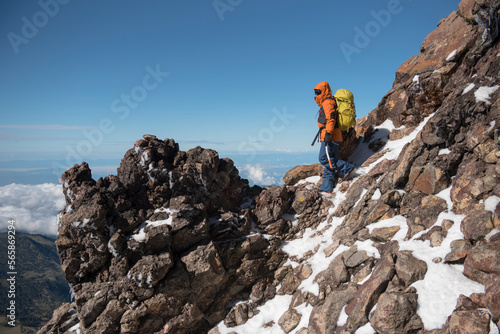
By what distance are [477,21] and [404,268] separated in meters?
17.7

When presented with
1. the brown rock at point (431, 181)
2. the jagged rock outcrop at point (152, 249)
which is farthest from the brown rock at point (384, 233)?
the jagged rock outcrop at point (152, 249)

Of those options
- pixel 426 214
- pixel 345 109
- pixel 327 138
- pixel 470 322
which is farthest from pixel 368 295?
pixel 345 109

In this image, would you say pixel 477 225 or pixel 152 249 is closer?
pixel 477 225

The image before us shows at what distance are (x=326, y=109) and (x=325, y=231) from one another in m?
8.91

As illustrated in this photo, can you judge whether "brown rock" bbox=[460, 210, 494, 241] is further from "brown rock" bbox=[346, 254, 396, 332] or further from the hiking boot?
the hiking boot

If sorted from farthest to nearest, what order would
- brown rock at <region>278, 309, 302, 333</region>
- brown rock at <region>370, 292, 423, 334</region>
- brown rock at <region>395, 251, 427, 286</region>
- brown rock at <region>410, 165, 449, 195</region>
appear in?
1. brown rock at <region>278, 309, 302, 333</region>
2. brown rock at <region>410, 165, 449, 195</region>
3. brown rock at <region>395, 251, 427, 286</region>
4. brown rock at <region>370, 292, 423, 334</region>

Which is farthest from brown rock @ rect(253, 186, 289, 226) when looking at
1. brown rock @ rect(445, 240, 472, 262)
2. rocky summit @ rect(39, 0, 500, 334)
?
brown rock @ rect(445, 240, 472, 262)

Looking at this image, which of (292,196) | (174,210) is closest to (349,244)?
(292,196)

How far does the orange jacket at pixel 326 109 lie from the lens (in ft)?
60.3

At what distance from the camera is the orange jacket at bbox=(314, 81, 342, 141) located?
60.3 ft

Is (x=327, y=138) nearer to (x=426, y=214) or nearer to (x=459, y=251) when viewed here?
(x=426, y=214)

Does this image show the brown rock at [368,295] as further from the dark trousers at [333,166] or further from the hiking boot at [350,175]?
the hiking boot at [350,175]

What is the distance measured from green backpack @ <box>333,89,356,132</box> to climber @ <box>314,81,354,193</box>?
0.53 meters

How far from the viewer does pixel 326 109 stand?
18.5 m
